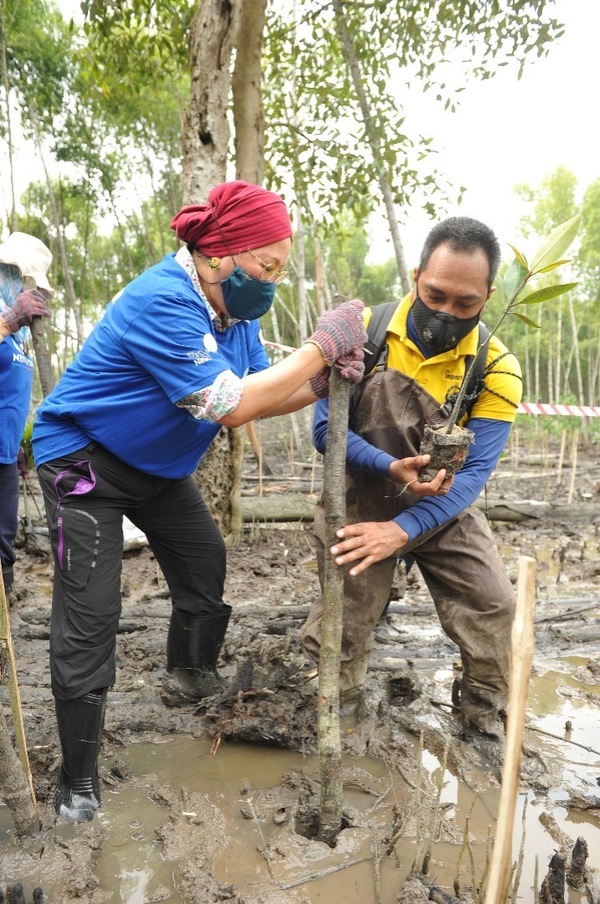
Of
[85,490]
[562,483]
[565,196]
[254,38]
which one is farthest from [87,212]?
[565,196]

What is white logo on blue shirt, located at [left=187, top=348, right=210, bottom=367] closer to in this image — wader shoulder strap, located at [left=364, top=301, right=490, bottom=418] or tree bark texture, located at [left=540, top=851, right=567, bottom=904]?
wader shoulder strap, located at [left=364, top=301, right=490, bottom=418]

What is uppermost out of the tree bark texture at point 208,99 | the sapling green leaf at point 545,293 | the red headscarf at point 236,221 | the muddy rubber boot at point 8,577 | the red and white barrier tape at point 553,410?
the tree bark texture at point 208,99

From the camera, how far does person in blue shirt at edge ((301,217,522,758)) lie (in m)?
2.26

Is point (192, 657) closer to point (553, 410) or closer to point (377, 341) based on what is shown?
point (377, 341)

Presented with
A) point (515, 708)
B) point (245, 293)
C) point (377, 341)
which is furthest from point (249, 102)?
point (515, 708)

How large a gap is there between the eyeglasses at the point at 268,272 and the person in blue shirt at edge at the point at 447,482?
0.53 metres

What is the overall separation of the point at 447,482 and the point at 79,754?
1.54m

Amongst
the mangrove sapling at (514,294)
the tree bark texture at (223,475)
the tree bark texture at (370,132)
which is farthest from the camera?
the tree bark texture at (370,132)

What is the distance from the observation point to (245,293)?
2162 mm

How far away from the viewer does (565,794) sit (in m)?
2.30

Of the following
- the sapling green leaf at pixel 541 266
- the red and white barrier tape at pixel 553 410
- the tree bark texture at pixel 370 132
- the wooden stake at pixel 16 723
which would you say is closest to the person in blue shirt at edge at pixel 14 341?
the wooden stake at pixel 16 723

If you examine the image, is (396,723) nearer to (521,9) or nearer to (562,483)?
(521,9)

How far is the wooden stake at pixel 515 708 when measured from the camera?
3.17 feet

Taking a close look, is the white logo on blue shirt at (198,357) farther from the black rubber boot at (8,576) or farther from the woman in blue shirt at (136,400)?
the black rubber boot at (8,576)
